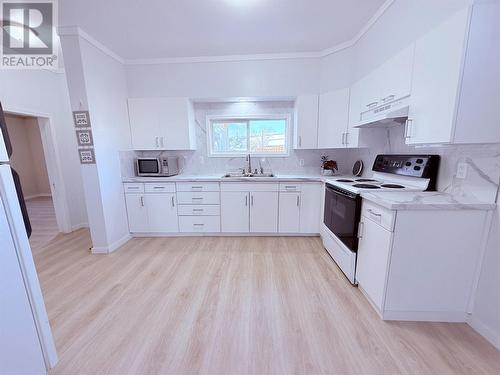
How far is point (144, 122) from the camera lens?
3061 millimetres

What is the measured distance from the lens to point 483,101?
121 cm

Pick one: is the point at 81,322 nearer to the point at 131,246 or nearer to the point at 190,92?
the point at 131,246

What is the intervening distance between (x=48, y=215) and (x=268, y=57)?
533cm

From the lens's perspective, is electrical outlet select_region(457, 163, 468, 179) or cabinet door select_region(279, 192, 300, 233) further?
cabinet door select_region(279, 192, 300, 233)

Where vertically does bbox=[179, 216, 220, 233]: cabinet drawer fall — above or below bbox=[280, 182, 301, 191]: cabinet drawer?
below

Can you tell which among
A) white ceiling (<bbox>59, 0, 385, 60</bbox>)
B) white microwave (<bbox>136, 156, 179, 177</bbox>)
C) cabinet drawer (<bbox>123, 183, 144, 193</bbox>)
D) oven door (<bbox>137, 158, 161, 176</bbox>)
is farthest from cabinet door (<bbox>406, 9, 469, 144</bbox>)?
cabinet drawer (<bbox>123, 183, 144, 193</bbox>)

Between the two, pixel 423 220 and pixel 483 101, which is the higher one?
pixel 483 101

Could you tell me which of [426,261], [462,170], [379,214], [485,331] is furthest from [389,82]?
[485,331]

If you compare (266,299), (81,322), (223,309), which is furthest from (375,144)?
(81,322)

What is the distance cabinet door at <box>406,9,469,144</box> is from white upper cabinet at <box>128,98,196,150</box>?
2.70 metres

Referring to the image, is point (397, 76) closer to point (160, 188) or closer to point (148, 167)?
point (160, 188)

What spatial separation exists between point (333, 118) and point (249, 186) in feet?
4.94

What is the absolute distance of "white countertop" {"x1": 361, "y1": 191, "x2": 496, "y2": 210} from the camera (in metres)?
1.34

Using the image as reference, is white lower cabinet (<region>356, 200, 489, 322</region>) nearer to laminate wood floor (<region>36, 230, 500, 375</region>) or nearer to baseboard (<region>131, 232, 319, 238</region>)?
laminate wood floor (<region>36, 230, 500, 375</region>)
